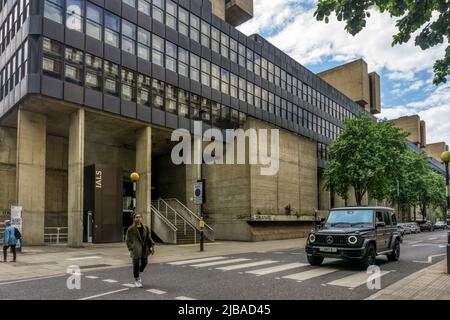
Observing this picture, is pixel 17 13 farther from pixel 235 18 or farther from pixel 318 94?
pixel 318 94

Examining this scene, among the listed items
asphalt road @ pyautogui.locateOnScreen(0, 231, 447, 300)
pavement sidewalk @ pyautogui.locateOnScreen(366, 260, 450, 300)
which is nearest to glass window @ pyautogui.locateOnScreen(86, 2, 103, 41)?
asphalt road @ pyautogui.locateOnScreen(0, 231, 447, 300)

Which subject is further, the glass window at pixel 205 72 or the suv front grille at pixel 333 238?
the glass window at pixel 205 72

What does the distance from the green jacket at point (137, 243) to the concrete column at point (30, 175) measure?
17471 millimetres

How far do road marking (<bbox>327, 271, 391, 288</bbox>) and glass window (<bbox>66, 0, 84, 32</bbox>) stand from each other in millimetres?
22400

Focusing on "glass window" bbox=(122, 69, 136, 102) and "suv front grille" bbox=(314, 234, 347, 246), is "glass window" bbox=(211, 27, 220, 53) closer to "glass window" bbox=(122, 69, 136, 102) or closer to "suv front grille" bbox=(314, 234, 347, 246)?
"glass window" bbox=(122, 69, 136, 102)

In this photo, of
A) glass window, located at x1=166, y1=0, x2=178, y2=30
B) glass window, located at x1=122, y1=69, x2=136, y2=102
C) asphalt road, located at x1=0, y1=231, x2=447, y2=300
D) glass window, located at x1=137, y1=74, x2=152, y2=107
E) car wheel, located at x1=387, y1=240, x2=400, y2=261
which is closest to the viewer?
asphalt road, located at x1=0, y1=231, x2=447, y2=300

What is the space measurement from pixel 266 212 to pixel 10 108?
19936 mm

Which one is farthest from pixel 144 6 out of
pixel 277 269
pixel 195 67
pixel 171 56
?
pixel 277 269

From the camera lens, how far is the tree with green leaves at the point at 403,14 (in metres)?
7.18

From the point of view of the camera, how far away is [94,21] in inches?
1039

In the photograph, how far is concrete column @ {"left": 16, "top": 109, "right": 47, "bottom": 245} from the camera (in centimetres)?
2441

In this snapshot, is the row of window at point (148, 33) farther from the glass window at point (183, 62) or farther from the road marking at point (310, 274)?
the road marking at point (310, 274)

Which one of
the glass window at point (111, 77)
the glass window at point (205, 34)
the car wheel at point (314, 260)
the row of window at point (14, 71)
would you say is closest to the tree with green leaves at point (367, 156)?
the glass window at point (205, 34)
